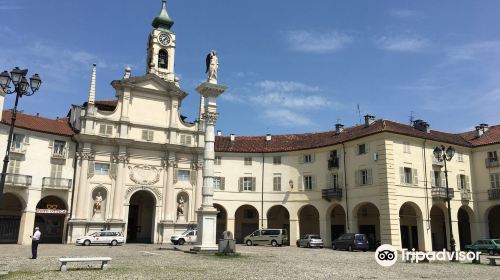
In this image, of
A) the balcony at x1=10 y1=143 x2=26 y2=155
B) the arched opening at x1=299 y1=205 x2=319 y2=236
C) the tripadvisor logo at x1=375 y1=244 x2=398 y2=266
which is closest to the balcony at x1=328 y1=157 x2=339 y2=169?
the arched opening at x1=299 y1=205 x2=319 y2=236

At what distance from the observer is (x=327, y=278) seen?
51.8 feet

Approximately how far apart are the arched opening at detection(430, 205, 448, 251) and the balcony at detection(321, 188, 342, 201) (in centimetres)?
991

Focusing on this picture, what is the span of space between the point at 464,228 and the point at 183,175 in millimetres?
30235

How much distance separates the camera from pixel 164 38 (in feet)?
168

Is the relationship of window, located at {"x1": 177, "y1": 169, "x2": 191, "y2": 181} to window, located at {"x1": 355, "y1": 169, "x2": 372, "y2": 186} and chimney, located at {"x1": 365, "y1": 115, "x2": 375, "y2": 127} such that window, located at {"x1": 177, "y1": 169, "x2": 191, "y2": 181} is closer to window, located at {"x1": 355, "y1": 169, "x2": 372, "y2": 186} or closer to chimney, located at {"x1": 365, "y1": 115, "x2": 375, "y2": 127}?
window, located at {"x1": 355, "y1": 169, "x2": 372, "y2": 186}

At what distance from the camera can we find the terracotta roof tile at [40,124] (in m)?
39.8

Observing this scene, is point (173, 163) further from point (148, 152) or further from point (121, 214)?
point (121, 214)

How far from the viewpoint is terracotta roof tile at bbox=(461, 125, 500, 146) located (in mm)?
43947

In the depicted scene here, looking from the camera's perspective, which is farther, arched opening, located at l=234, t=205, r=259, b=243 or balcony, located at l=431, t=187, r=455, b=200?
arched opening, located at l=234, t=205, r=259, b=243

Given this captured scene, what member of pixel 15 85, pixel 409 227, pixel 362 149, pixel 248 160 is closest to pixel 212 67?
pixel 15 85

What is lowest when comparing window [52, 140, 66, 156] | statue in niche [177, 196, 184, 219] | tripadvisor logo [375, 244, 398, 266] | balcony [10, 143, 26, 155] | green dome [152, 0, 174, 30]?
tripadvisor logo [375, 244, 398, 266]

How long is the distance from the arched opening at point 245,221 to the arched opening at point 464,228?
22.1 metres

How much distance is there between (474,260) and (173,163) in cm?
3052

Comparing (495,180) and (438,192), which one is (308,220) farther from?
(495,180)
